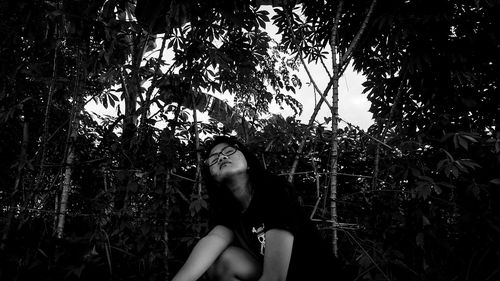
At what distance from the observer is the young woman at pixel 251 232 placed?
1.14 m

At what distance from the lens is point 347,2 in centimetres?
257

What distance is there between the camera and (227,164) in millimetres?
1366

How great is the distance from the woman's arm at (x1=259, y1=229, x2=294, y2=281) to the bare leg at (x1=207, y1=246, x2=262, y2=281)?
20 centimetres

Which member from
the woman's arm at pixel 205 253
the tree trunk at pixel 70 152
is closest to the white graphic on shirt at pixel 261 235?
the woman's arm at pixel 205 253

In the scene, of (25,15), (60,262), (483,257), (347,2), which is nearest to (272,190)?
(60,262)

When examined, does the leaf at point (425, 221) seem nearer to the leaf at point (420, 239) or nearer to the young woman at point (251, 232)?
the leaf at point (420, 239)

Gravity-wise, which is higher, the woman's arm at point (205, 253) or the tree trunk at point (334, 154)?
the tree trunk at point (334, 154)

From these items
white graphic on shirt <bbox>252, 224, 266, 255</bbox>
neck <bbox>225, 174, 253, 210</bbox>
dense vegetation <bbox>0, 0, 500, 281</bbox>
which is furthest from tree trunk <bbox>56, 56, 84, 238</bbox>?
white graphic on shirt <bbox>252, 224, 266, 255</bbox>

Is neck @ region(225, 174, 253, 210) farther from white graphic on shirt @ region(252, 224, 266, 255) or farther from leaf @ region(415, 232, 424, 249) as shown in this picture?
leaf @ region(415, 232, 424, 249)

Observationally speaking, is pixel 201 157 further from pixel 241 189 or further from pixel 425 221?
pixel 425 221

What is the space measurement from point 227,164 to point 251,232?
341 mm

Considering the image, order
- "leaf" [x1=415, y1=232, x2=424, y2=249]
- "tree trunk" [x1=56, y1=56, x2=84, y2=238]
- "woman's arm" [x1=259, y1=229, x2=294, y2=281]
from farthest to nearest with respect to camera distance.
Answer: "tree trunk" [x1=56, y1=56, x2=84, y2=238], "leaf" [x1=415, y1=232, x2=424, y2=249], "woman's arm" [x1=259, y1=229, x2=294, y2=281]

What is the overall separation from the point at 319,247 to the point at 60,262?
1.20 metres

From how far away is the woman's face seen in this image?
137 cm
